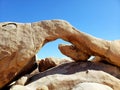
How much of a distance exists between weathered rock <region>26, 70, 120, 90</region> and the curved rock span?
1.35m

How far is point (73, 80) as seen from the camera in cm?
1396

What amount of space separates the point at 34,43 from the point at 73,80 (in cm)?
283

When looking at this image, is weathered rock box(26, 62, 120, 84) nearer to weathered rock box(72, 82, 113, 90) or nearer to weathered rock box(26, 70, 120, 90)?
weathered rock box(26, 70, 120, 90)

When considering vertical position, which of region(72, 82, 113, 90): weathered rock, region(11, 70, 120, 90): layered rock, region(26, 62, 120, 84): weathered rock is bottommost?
region(72, 82, 113, 90): weathered rock

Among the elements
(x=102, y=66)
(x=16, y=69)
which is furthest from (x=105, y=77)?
(x=16, y=69)

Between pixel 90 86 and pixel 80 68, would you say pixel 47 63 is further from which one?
pixel 90 86

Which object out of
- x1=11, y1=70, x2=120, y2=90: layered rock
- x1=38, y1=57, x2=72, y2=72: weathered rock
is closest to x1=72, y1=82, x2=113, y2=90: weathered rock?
x1=11, y1=70, x2=120, y2=90: layered rock

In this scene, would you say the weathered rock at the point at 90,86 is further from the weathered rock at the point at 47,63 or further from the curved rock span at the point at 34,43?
the weathered rock at the point at 47,63

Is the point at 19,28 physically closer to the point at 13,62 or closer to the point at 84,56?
the point at 13,62

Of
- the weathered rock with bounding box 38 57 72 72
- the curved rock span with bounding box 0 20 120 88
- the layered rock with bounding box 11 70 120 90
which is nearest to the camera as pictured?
the layered rock with bounding box 11 70 120 90

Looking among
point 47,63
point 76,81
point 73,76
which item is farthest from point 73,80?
point 47,63

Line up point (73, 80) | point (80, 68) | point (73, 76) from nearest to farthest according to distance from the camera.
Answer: point (73, 80)
point (73, 76)
point (80, 68)

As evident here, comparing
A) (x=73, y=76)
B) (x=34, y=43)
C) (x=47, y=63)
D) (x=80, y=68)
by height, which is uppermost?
(x=34, y=43)

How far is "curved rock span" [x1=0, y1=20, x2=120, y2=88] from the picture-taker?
14.3 meters
